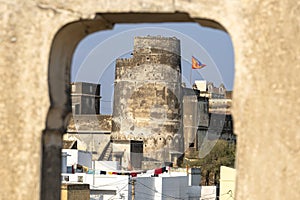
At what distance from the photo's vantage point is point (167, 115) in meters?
39.2

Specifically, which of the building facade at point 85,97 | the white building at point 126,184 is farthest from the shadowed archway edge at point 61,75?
the building facade at point 85,97

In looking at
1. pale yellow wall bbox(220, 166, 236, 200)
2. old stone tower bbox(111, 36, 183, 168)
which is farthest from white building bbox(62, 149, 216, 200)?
old stone tower bbox(111, 36, 183, 168)

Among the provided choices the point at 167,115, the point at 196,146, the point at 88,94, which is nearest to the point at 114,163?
the point at 167,115

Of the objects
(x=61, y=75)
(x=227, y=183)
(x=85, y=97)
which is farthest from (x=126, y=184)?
(x=61, y=75)

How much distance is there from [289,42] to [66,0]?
3.67 feet

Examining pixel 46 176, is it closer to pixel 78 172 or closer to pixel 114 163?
pixel 78 172

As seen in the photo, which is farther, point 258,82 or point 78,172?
point 78,172

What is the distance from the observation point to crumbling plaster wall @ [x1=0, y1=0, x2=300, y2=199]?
409cm

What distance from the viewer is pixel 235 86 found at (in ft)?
13.6

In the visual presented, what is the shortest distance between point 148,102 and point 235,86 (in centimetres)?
3453

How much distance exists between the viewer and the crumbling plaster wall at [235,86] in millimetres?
4090

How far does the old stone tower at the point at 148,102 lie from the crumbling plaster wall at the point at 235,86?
32313 millimetres

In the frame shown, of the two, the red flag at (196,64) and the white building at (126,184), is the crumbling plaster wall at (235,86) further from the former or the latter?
the red flag at (196,64)

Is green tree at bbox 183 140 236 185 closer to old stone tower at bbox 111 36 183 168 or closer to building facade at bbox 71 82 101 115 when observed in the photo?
old stone tower at bbox 111 36 183 168
